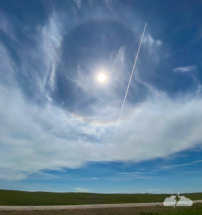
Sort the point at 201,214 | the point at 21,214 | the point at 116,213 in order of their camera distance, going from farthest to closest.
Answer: the point at 116,213
the point at 201,214
the point at 21,214

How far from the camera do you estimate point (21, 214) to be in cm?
3806

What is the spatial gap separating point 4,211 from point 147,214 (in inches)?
1474

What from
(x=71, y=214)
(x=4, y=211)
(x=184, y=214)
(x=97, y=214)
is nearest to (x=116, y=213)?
(x=97, y=214)

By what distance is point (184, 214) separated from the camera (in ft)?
137

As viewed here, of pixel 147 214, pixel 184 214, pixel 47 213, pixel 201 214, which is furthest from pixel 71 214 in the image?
pixel 201 214

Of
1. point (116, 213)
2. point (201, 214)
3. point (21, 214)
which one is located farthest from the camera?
point (116, 213)

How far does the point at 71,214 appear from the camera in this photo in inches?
1599

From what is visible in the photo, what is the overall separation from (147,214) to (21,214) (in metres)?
32.4

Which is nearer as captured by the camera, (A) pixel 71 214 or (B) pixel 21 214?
(B) pixel 21 214

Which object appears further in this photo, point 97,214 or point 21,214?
point 97,214

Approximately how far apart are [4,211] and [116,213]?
96.3 feet

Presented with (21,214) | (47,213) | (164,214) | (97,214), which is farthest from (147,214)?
(21,214)

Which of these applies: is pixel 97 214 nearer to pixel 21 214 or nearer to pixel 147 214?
pixel 147 214

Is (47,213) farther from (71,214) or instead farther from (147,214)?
(147,214)
